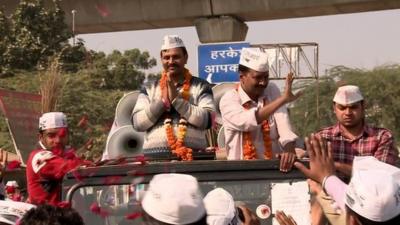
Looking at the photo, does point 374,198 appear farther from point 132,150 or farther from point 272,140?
point 132,150

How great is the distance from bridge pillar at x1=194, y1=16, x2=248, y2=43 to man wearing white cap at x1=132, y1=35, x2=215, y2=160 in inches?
636

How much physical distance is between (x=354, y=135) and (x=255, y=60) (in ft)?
2.31

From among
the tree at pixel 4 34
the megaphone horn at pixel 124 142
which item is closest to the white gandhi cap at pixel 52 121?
the megaphone horn at pixel 124 142

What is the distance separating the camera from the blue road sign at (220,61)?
10461 millimetres

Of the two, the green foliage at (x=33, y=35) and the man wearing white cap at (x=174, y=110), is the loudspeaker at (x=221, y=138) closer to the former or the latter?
the man wearing white cap at (x=174, y=110)

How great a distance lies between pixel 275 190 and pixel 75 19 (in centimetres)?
2205

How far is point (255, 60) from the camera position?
5.70 metres

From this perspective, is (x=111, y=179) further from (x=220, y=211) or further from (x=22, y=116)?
(x=22, y=116)

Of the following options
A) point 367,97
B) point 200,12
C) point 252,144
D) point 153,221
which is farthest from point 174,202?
point 367,97

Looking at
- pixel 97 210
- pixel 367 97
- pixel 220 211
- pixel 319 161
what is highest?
pixel 367 97

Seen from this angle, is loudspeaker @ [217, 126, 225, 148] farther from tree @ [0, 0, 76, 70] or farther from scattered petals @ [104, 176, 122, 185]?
tree @ [0, 0, 76, 70]

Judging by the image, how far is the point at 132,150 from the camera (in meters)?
6.85

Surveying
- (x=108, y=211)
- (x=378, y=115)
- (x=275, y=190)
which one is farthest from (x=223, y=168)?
(x=378, y=115)

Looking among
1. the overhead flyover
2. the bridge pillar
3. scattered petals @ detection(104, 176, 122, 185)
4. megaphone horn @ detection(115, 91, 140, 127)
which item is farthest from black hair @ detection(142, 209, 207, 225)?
the bridge pillar
